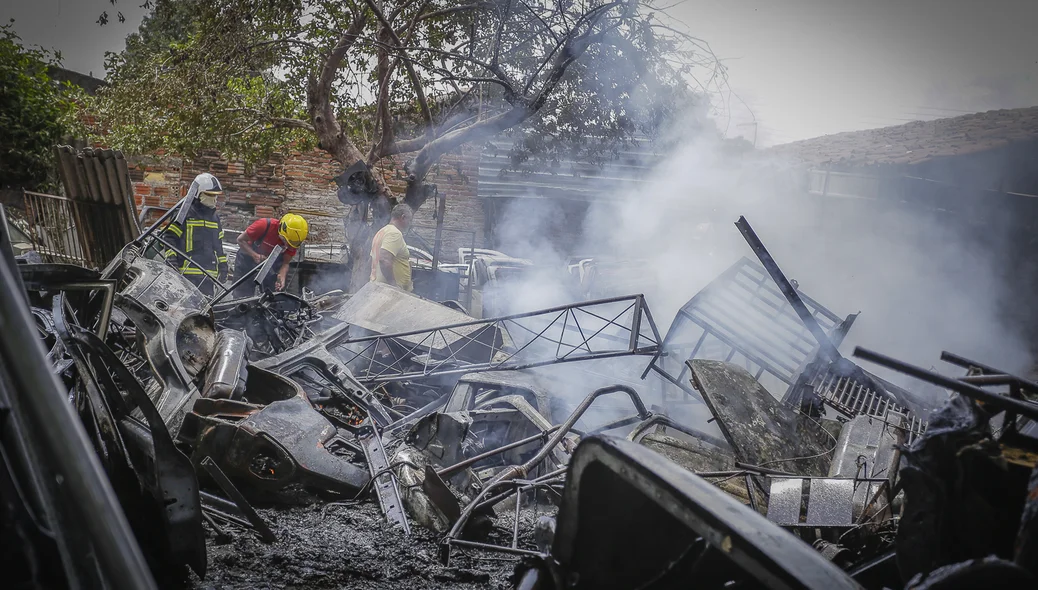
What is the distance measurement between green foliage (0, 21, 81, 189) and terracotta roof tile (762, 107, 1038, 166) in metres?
16.9

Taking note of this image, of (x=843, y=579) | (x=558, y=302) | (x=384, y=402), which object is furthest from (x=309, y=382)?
(x=558, y=302)

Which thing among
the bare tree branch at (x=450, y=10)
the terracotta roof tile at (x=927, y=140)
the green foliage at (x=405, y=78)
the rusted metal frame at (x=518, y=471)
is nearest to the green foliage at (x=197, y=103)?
the green foliage at (x=405, y=78)

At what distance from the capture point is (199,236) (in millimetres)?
7906

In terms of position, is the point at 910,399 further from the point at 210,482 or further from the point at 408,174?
the point at 408,174

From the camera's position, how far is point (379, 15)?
796 cm

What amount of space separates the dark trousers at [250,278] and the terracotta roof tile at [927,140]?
38.2 feet

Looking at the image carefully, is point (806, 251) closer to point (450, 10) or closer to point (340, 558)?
point (450, 10)

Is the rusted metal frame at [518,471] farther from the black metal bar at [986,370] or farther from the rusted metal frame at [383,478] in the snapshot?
the black metal bar at [986,370]

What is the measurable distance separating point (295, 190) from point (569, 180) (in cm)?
807

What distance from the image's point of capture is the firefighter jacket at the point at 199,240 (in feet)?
24.4

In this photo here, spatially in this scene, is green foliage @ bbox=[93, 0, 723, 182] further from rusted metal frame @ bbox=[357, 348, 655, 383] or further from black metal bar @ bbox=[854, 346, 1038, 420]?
black metal bar @ bbox=[854, 346, 1038, 420]

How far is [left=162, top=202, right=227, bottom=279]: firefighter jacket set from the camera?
24.4ft

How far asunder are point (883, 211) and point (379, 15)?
1123 centimetres

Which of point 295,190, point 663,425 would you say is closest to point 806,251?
point 663,425
